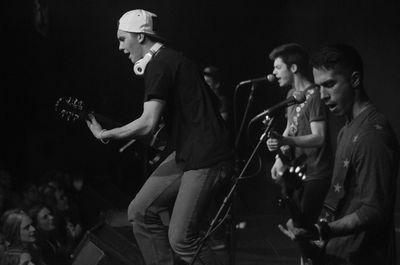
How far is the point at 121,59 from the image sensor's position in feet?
24.9

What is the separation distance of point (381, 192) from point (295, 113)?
2.08 metres

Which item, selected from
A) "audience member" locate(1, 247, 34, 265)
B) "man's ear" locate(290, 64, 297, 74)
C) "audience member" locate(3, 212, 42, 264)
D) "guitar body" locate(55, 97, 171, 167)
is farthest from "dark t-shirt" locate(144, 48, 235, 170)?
"audience member" locate(3, 212, 42, 264)

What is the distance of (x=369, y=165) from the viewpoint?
1782mm

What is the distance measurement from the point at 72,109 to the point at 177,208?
90 centimetres

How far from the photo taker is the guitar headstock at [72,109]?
3174 millimetres

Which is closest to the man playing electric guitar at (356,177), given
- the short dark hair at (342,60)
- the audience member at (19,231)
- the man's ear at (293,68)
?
the short dark hair at (342,60)

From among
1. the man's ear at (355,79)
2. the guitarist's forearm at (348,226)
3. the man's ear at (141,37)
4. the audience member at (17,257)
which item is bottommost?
the audience member at (17,257)

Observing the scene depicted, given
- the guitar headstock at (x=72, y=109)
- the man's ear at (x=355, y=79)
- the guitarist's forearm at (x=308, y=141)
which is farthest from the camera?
the guitarist's forearm at (x=308, y=141)

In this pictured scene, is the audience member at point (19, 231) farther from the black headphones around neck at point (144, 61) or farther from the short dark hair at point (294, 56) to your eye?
the short dark hair at point (294, 56)

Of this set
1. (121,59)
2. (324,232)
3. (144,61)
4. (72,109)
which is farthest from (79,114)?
(121,59)

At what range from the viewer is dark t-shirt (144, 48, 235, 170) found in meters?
2.85

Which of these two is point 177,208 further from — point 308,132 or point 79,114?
point 308,132

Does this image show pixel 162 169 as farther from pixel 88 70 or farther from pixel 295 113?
pixel 88 70

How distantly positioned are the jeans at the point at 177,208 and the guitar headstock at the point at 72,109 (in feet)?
1.86
